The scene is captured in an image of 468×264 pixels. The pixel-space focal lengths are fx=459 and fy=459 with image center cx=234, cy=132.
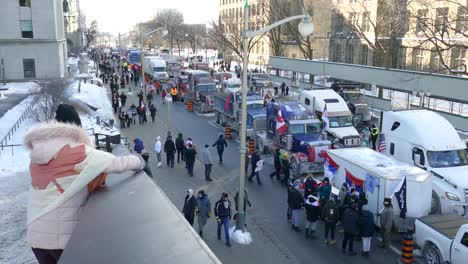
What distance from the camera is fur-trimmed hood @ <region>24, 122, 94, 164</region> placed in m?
3.17

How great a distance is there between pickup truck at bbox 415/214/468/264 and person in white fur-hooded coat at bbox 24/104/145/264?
9700mm

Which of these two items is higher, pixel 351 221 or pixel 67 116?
pixel 67 116

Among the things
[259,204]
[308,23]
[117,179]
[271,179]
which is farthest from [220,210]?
[117,179]

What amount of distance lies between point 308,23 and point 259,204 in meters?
6.82

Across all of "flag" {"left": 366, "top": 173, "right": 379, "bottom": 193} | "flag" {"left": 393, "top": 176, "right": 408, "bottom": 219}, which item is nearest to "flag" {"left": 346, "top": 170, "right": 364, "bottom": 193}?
"flag" {"left": 366, "top": 173, "right": 379, "bottom": 193}

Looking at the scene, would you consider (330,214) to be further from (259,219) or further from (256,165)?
(256,165)

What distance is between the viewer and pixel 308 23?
41.9ft

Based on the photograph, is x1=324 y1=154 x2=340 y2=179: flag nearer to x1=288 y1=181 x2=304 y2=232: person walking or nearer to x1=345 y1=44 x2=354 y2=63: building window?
x1=288 y1=181 x2=304 y2=232: person walking

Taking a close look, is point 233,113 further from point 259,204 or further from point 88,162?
point 88,162

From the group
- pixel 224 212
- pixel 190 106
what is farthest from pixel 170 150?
pixel 190 106

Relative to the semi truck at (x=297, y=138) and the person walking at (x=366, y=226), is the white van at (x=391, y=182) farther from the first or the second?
the semi truck at (x=297, y=138)

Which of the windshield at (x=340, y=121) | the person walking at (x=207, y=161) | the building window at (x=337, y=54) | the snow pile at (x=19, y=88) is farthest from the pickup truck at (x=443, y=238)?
the building window at (x=337, y=54)

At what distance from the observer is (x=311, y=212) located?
1345 centimetres

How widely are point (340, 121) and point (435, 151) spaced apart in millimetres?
8989
